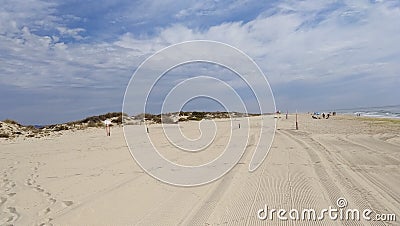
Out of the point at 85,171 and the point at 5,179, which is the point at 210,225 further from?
the point at 5,179

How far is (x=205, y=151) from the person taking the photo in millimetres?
15180

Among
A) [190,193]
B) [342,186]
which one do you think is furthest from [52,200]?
[342,186]

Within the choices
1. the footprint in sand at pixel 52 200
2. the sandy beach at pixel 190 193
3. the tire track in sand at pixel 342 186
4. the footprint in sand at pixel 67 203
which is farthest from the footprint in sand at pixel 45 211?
the tire track in sand at pixel 342 186

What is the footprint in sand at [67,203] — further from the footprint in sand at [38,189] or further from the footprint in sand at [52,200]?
the footprint in sand at [38,189]

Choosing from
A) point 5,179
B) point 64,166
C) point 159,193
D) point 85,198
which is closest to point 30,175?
point 5,179

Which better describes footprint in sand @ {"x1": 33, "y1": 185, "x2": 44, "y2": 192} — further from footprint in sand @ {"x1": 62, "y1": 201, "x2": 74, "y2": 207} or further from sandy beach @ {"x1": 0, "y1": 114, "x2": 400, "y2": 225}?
footprint in sand @ {"x1": 62, "y1": 201, "x2": 74, "y2": 207}

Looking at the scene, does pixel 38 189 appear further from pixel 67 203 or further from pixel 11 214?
pixel 11 214

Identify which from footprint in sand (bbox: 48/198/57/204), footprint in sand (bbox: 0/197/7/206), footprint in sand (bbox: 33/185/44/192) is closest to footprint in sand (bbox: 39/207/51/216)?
footprint in sand (bbox: 48/198/57/204)

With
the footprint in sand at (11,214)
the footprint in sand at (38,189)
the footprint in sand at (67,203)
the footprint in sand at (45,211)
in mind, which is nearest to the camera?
the footprint in sand at (11,214)

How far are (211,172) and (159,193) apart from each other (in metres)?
2.67

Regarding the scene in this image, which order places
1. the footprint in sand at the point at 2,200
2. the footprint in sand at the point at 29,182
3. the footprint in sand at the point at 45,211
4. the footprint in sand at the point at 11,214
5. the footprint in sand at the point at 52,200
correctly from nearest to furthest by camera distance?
the footprint in sand at the point at 11,214
the footprint in sand at the point at 45,211
the footprint in sand at the point at 52,200
the footprint in sand at the point at 2,200
the footprint in sand at the point at 29,182

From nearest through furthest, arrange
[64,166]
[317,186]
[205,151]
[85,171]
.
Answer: [317,186] → [85,171] → [64,166] → [205,151]

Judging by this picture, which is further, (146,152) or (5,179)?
(146,152)

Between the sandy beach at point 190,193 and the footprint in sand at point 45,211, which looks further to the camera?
the footprint in sand at point 45,211
